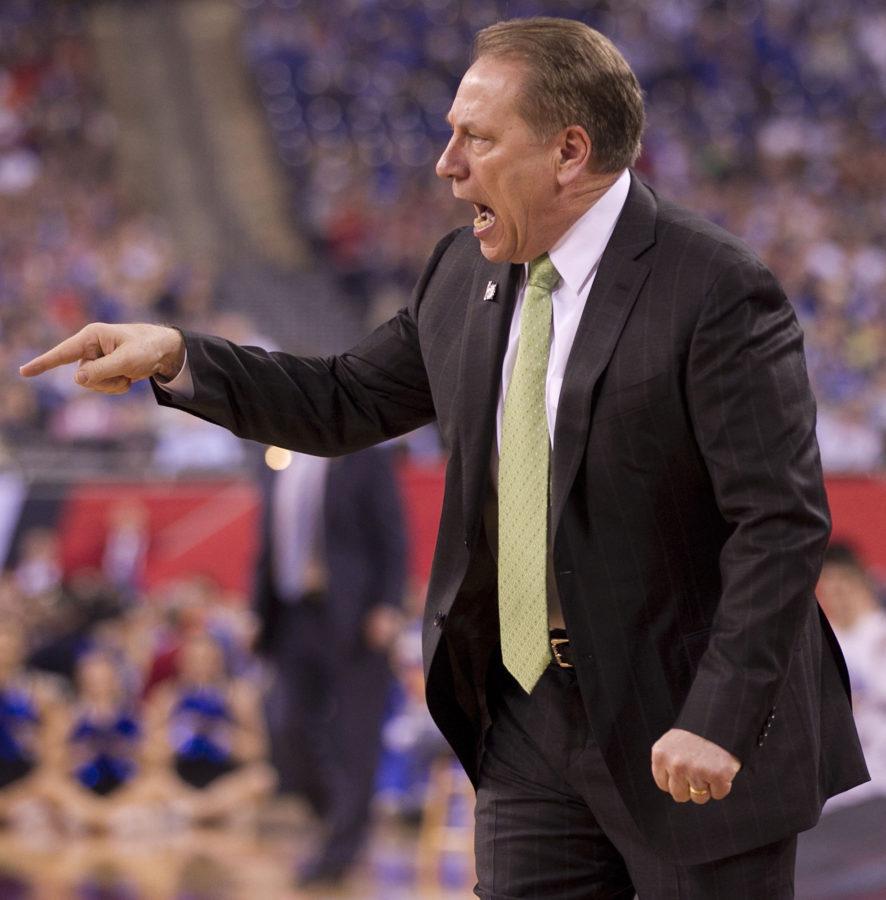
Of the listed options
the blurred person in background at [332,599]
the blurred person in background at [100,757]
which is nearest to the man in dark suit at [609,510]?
the blurred person in background at [332,599]

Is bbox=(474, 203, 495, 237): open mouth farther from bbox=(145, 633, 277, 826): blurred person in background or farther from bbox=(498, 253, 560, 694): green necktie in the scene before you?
bbox=(145, 633, 277, 826): blurred person in background

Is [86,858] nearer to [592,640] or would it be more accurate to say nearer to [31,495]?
[31,495]

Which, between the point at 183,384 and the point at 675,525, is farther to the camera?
the point at 183,384

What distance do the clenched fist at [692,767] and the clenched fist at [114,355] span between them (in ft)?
3.04

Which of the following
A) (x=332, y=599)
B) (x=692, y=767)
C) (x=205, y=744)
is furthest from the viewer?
(x=205, y=744)

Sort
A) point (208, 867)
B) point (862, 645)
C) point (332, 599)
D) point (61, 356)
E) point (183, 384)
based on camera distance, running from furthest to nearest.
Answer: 1. point (332, 599)
2. point (208, 867)
3. point (862, 645)
4. point (183, 384)
5. point (61, 356)

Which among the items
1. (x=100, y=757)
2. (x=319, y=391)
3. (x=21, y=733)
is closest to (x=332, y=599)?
Answer: (x=100, y=757)

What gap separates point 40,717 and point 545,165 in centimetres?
513

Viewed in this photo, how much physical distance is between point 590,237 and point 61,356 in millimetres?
784

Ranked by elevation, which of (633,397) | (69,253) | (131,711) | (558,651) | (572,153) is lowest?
(131,711)

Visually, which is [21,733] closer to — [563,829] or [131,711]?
[131,711]

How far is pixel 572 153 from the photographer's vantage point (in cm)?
220

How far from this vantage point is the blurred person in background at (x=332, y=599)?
600cm

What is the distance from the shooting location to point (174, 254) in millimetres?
14750
